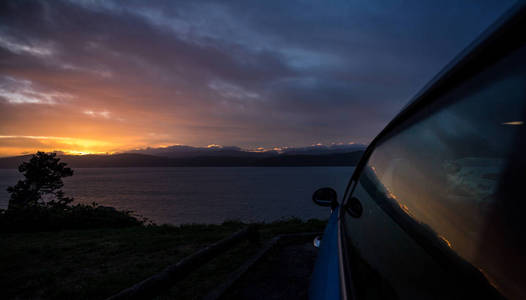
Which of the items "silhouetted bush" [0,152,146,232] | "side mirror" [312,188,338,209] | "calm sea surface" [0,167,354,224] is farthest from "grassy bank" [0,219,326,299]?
"calm sea surface" [0,167,354,224]

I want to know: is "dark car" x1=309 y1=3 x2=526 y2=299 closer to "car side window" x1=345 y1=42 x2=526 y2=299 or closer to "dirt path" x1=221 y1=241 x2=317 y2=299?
"car side window" x1=345 y1=42 x2=526 y2=299

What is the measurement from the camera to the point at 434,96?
0.88 meters

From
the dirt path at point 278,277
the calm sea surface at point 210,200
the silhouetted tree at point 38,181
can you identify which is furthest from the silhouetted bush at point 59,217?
the calm sea surface at point 210,200

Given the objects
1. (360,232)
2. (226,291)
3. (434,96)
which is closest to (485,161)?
(434,96)

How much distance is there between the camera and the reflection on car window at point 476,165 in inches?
20.5

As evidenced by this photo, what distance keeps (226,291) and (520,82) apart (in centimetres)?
417

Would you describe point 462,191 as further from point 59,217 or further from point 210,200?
point 210,200

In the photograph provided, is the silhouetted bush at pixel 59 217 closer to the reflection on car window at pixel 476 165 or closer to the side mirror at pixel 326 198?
the side mirror at pixel 326 198

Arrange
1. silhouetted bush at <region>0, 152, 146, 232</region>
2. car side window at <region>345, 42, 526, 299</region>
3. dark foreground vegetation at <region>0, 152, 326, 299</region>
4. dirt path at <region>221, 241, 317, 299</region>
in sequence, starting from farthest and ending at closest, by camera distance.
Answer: silhouetted bush at <region>0, 152, 146, 232</region> < dark foreground vegetation at <region>0, 152, 326, 299</region> < dirt path at <region>221, 241, 317, 299</region> < car side window at <region>345, 42, 526, 299</region>

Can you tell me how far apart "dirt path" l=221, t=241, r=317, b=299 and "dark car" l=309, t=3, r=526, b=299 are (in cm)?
294

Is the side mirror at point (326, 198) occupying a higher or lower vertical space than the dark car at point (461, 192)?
lower

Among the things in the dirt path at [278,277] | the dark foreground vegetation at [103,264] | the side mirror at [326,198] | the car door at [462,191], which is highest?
the car door at [462,191]

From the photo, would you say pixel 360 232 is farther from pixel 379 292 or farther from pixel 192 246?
pixel 192 246

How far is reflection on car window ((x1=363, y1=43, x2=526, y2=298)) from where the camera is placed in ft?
1.71
